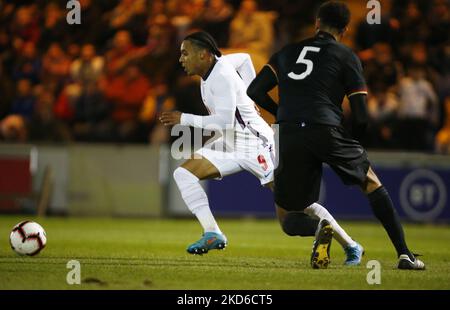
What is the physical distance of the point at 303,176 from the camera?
8539 mm

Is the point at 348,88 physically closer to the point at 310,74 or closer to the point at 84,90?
the point at 310,74

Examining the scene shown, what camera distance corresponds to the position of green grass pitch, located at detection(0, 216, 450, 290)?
Answer: 7691 millimetres

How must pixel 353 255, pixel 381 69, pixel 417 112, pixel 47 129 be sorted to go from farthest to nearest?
pixel 47 129
pixel 381 69
pixel 417 112
pixel 353 255

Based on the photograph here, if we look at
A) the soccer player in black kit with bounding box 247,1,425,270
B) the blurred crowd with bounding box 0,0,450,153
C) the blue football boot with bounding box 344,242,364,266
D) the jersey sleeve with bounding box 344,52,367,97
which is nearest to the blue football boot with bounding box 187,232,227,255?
the soccer player in black kit with bounding box 247,1,425,270

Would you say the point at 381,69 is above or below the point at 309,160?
above

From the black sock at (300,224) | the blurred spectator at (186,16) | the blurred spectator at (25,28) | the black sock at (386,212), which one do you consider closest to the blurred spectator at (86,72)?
the blurred spectator at (186,16)

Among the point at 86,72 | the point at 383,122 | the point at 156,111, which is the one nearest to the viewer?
the point at 383,122

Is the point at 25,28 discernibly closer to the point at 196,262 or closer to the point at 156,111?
the point at 156,111

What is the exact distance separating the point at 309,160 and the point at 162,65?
11032 millimetres

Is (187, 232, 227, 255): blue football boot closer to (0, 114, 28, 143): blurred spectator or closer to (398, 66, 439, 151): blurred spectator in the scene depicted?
(398, 66, 439, 151): blurred spectator

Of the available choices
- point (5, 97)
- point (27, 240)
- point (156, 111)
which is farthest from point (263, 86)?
point (5, 97)

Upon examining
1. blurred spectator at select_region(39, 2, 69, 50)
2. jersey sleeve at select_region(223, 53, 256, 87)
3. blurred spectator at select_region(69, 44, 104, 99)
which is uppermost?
blurred spectator at select_region(39, 2, 69, 50)

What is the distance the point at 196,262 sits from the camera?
9.41m

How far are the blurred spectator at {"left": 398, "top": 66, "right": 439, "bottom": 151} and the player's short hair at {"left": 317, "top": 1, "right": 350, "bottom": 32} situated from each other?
8887 mm
